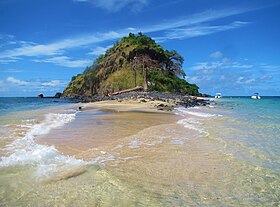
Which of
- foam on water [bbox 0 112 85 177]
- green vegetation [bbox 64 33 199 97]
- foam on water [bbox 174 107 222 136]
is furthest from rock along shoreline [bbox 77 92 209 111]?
green vegetation [bbox 64 33 199 97]

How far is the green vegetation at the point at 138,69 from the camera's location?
6438 centimetres

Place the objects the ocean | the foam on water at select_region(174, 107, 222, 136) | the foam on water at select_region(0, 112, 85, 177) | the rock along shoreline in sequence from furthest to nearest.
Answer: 1. the rock along shoreline
2. the foam on water at select_region(174, 107, 222, 136)
3. the foam on water at select_region(0, 112, 85, 177)
4. the ocean

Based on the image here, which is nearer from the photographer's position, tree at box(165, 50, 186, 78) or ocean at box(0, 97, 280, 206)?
ocean at box(0, 97, 280, 206)

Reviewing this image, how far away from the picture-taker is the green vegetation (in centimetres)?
6438

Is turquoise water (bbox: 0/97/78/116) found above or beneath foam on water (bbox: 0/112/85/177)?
above

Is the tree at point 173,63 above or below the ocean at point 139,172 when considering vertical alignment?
above

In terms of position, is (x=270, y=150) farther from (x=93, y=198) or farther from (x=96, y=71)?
(x=96, y=71)

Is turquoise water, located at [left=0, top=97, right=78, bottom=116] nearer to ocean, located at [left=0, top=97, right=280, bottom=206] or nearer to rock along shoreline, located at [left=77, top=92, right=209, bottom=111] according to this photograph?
rock along shoreline, located at [left=77, top=92, right=209, bottom=111]

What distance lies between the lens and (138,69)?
65188mm

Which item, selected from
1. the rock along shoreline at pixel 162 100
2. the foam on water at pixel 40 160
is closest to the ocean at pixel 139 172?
the foam on water at pixel 40 160

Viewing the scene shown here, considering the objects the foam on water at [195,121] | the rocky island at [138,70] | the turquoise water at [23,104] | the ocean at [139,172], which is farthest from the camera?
the rocky island at [138,70]

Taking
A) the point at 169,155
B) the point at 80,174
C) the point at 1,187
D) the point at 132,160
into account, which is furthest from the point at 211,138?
the point at 1,187

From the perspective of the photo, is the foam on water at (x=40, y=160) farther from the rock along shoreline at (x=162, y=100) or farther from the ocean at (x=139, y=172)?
the rock along shoreline at (x=162, y=100)

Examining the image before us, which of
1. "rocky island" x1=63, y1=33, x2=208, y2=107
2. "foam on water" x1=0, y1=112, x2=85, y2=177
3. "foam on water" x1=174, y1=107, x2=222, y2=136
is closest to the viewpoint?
"foam on water" x1=0, y1=112, x2=85, y2=177
